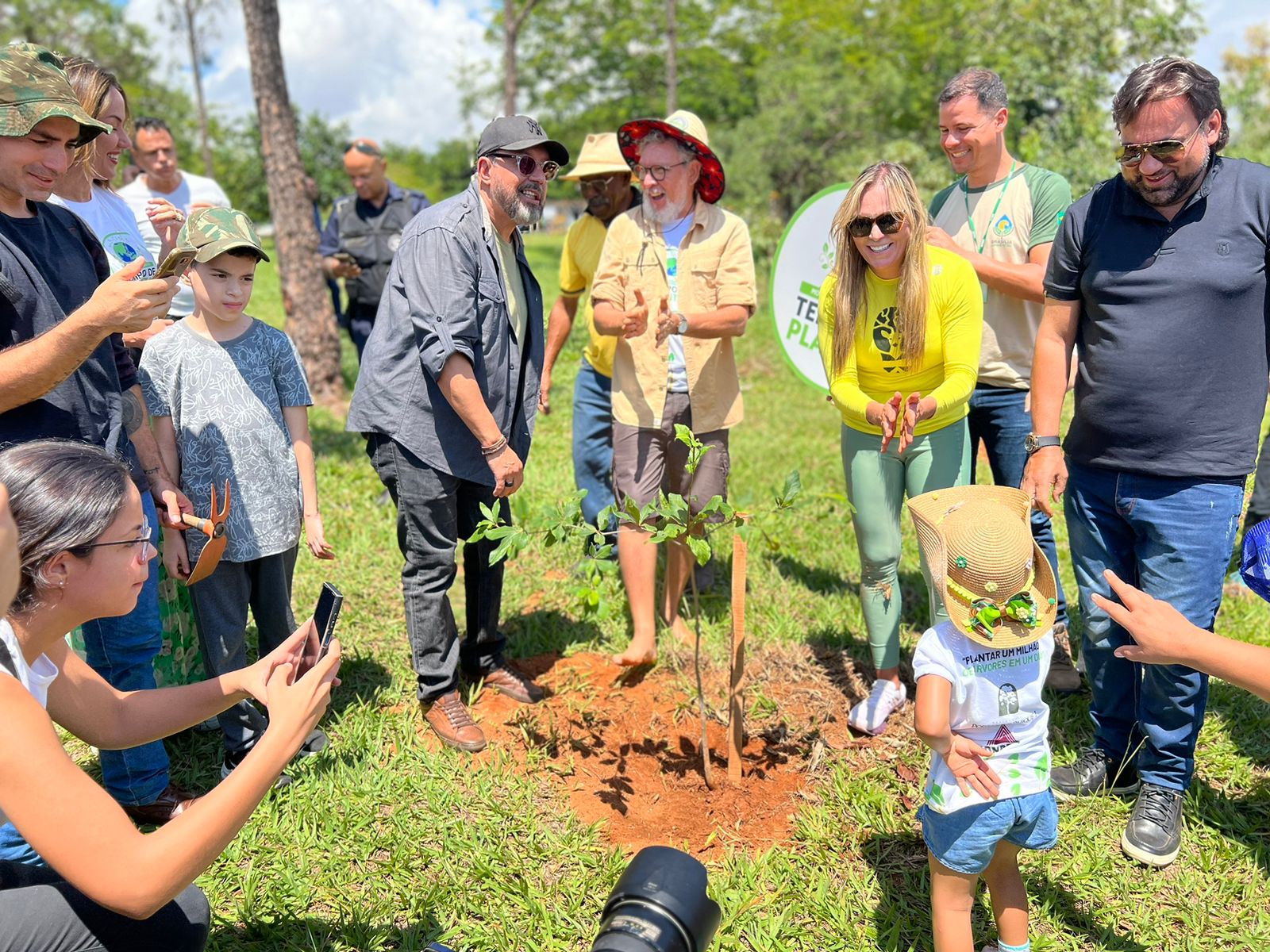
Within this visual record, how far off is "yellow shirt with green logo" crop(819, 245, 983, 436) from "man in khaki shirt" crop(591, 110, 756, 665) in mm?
567

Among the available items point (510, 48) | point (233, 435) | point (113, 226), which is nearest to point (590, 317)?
point (233, 435)

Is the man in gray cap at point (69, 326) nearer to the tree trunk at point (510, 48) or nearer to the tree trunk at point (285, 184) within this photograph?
the tree trunk at point (285, 184)

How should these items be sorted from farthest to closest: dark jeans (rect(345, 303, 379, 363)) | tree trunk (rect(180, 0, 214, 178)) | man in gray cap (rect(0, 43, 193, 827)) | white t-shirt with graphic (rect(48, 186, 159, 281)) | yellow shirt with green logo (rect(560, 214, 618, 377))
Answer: tree trunk (rect(180, 0, 214, 178)) → dark jeans (rect(345, 303, 379, 363)) → yellow shirt with green logo (rect(560, 214, 618, 377)) → white t-shirt with graphic (rect(48, 186, 159, 281)) → man in gray cap (rect(0, 43, 193, 827))

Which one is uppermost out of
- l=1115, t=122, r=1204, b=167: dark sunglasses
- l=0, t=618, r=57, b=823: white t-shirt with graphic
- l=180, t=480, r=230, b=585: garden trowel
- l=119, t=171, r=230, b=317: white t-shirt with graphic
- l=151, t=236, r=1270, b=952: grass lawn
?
l=1115, t=122, r=1204, b=167: dark sunglasses

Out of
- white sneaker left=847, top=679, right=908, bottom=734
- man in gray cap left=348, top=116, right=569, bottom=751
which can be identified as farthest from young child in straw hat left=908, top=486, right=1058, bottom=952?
man in gray cap left=348, top=116, right=569, bottom=751

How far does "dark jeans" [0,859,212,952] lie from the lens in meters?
1.82

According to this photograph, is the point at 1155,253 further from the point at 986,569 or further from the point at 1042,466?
the point at 986,569

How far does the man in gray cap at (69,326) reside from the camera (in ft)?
7.51

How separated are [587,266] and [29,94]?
8.97 ft

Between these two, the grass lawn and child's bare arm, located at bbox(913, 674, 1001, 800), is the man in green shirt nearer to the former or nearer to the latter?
the grass lawn

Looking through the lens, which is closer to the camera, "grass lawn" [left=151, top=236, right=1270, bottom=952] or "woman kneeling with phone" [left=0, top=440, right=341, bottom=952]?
"woman kneeling with phone" [left=0, top=440, right=341, bottom=952]

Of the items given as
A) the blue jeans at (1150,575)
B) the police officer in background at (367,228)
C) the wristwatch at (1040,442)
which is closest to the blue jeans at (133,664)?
the wristwatch at (1040,442)

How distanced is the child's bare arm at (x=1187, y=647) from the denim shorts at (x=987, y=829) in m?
0.56

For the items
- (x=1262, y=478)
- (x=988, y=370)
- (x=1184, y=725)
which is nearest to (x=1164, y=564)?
(x=1262, y=478)
